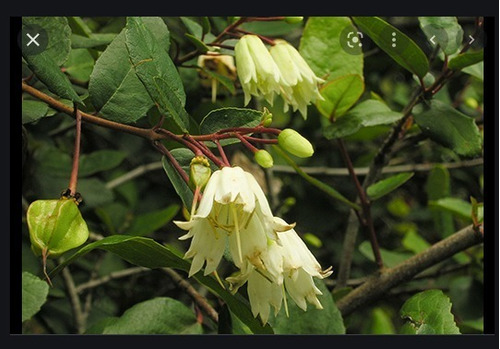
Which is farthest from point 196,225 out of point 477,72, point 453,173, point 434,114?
point 453,173

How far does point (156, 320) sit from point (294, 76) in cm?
31

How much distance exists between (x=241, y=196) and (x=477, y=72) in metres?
0.52

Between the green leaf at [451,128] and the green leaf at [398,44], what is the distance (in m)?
0.05

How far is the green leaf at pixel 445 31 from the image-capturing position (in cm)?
94

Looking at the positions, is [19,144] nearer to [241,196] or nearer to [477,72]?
[241,196]

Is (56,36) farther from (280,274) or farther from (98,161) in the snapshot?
(98,161)

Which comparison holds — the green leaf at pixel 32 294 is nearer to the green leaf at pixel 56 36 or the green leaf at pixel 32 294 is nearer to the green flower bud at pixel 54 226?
the green flower bud at pixel 54 226

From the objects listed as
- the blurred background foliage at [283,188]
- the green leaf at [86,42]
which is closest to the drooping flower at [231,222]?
the blurred background foliage at [283,188]

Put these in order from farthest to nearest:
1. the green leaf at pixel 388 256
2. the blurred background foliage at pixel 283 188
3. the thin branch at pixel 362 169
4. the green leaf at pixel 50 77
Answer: the thin branch at pixel 362 169 < the green leaf at pixel 388 256 < the blurred background foliage at pixel 283 188 < the green leaf at pixel 50 77

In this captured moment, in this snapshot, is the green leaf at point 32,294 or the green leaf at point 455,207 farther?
the green leaf at point 455,207

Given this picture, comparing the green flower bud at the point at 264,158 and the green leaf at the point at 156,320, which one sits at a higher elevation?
the green flower bud at the point at 264,158

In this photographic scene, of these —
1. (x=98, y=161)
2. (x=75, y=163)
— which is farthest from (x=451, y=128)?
(x=98, y=161)

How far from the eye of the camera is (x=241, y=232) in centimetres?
66
